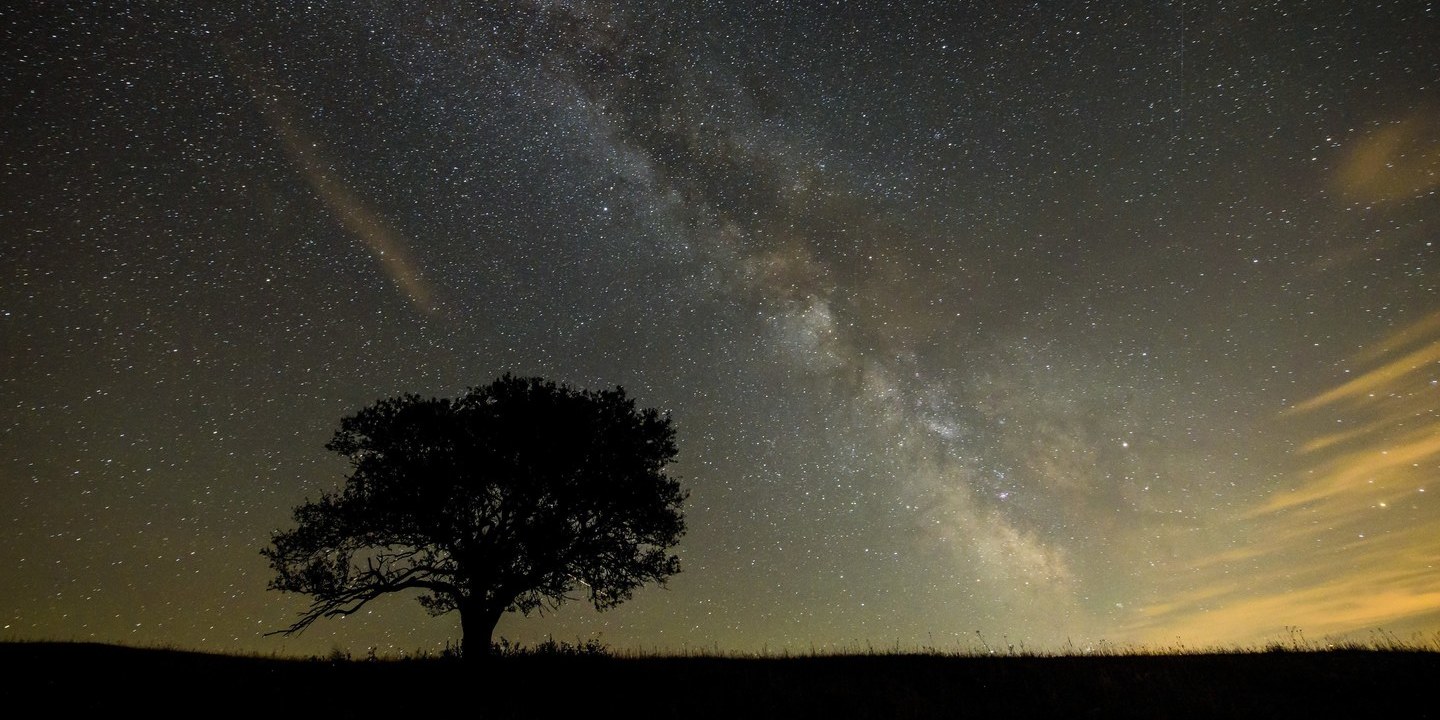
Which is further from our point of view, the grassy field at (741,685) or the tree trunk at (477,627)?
the tree trunk at (477,627)

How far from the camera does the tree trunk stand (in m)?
18.3

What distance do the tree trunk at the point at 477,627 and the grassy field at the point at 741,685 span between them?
6.14ft

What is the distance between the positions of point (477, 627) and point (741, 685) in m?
8.70

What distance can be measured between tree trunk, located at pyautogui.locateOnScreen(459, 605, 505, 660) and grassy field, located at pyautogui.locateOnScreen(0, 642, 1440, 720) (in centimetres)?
187

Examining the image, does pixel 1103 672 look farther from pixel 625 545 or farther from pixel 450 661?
pixel 450 661

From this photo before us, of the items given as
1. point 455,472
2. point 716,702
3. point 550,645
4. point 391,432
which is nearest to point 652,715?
A: point 716,702

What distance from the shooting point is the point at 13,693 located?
1166 centimetres

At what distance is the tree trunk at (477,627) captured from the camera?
18.3 meters

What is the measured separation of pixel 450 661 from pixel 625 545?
246 inches

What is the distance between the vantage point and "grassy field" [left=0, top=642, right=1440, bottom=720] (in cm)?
1170

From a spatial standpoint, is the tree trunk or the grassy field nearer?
the grassy field

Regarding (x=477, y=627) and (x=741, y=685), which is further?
(x=477, y=627)

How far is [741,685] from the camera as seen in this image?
1359 cm

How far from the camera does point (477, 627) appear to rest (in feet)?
61.4
